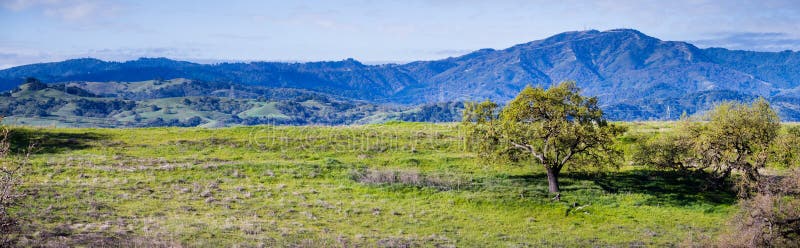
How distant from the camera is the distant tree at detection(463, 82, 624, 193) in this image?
4034 cm

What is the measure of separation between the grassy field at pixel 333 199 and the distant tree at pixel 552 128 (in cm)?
260

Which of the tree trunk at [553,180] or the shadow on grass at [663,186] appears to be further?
the tree trunk at [553,180]

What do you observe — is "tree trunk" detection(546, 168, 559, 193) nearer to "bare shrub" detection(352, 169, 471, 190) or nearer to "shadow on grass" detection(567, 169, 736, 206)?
"shadow on grass" detection(567, 169, 736, 206)

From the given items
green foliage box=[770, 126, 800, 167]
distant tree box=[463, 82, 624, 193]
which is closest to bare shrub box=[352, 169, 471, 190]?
distant tree box=[463, 82, 624, 193]

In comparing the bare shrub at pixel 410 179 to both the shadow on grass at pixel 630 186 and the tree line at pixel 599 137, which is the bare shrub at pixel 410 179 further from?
the tree line at pixel 599 137

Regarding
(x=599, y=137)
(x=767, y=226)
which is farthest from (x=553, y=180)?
(x=767, y=226)

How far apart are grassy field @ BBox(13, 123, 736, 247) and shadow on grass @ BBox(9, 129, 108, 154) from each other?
232mm

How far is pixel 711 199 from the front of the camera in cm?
4041

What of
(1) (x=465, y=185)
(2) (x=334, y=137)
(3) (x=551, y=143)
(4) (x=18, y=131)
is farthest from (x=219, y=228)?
(4) (x=18, y=131)

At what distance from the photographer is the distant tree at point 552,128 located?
4034cm

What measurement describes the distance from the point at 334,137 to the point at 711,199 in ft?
141

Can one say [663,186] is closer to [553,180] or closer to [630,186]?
[630,186]

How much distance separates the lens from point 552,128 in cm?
4059

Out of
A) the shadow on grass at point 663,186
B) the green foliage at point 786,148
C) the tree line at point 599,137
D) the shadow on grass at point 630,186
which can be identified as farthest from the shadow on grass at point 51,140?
the green foliage at point 786,148
